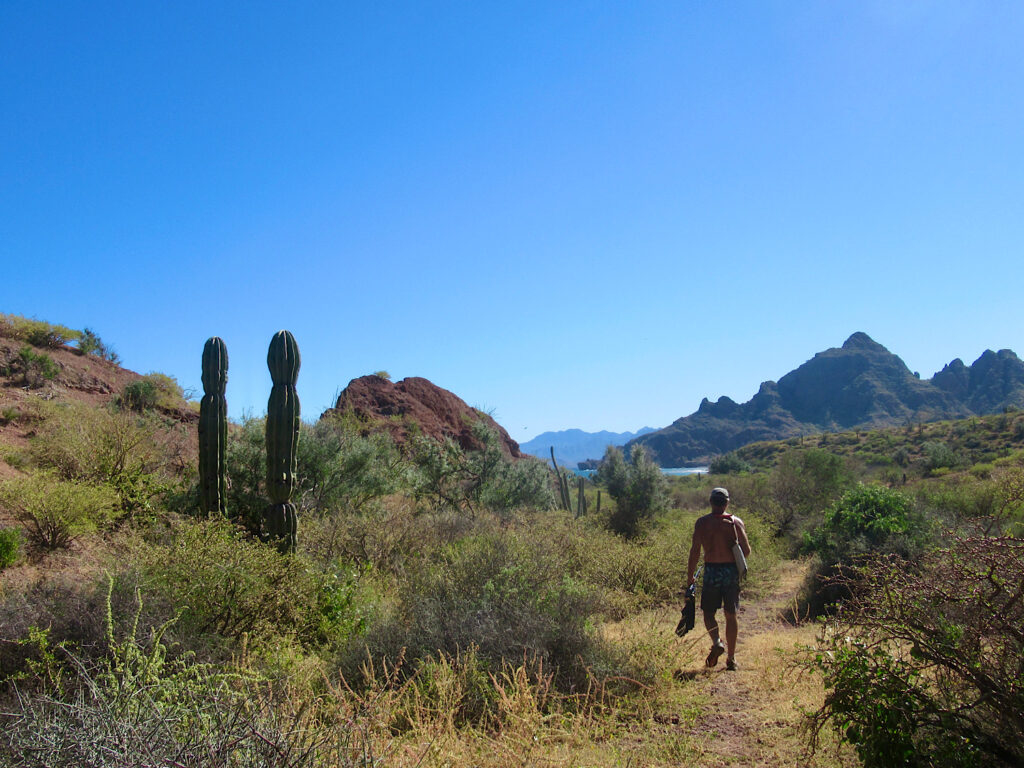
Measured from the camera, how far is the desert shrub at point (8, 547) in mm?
7969

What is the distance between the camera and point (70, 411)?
1469 cm

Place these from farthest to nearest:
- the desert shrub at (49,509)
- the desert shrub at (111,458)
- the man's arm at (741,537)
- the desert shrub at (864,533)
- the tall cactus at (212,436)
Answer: the desert shrub at (111,458)
the tall cactus at (212,436)
the desert shrub at (864,533)
the desert shrub at (49,509)
the man's arm at (741,537)

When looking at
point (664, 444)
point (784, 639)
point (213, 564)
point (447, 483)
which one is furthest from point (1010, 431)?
point (664, 444)

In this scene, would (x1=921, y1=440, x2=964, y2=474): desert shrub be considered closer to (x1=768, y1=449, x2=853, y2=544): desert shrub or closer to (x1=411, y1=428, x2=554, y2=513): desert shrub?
(x1=768, y1=449, x2=853, y2=544): desert shrub

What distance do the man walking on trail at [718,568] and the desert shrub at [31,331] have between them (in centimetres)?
2440

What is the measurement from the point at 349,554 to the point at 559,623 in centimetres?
501

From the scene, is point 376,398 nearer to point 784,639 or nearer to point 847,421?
point 784,639

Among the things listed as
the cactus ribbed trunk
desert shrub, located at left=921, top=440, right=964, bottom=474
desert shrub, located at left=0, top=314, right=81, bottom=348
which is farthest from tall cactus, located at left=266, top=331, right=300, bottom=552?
desert shrub, located at left=921, top=440, right=964, bottom=474

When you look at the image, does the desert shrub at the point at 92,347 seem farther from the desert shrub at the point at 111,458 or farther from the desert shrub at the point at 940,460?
the desert shrub at the point at 940,460

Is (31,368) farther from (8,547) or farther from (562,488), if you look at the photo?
(562,488)

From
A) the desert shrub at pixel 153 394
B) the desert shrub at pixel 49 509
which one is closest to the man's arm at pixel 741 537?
the desert shrub at pixel 49 509

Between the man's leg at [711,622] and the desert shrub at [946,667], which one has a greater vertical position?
the desert shrub at [946,667]

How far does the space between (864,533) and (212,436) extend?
36.9 feet

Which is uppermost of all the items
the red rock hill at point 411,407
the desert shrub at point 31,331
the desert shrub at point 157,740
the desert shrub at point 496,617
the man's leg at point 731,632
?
the desert shrub at point 31,331
